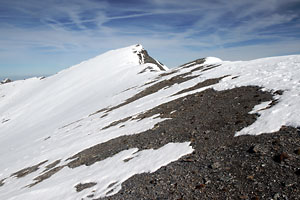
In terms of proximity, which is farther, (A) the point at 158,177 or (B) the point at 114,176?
(B) the point at 114,176

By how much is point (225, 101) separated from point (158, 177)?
1030cm

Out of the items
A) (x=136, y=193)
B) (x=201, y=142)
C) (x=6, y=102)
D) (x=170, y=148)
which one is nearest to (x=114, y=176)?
(x=136, y=193)

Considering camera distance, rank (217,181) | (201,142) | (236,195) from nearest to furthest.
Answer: (236,195) → (217,181) → (201,142)

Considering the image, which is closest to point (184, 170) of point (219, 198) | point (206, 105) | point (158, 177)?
point (158, 177)

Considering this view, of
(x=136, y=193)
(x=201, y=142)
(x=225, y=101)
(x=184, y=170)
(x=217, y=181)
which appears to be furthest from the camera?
(x=225, y=101)

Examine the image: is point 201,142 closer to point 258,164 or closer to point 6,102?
point 258,164

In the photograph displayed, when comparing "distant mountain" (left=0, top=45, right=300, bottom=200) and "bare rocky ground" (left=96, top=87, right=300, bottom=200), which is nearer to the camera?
"bare rocky ground" (left=96, top=87, right=300, bottom=200)

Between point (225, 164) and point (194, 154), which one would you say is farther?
point (194, 154)

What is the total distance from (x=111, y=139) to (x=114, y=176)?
6785 mm

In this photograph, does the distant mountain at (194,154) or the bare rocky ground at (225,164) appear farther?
the distant mountain at (194,154)

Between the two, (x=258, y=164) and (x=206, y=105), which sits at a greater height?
(x=206, y=105)

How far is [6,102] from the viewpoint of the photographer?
277 ft

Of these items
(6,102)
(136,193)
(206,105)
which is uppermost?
(6,102)

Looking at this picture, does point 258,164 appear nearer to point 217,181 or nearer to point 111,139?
point 217,181
